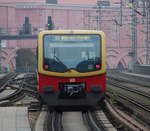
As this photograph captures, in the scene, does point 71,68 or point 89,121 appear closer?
point 89,121

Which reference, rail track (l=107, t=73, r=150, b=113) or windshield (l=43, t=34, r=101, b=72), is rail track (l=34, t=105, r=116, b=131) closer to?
windshield (l=43, t=34, r=101, b=72)

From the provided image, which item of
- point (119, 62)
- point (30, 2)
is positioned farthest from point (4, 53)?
point (119, 62)

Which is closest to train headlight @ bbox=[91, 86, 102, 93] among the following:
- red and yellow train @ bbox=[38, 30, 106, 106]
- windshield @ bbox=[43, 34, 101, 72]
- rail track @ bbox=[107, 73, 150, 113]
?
red and yellow train @ bbox=[38, 30, 106, 106]

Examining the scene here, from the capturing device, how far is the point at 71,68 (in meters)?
13.1

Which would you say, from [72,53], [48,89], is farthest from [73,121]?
[72,53]

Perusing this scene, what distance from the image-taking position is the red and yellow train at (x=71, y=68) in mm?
13008

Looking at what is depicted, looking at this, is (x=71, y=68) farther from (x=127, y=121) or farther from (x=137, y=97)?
(x=137, y=97)

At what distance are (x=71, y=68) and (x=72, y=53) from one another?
19.9 inches

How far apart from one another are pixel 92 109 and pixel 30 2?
270ft

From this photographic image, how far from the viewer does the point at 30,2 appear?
9375cm

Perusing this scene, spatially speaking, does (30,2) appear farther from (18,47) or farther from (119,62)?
(119,62)

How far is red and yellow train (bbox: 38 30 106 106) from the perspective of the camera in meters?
13.0

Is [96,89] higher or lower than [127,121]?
higher

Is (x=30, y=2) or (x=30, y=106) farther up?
(x=30, y=2)
